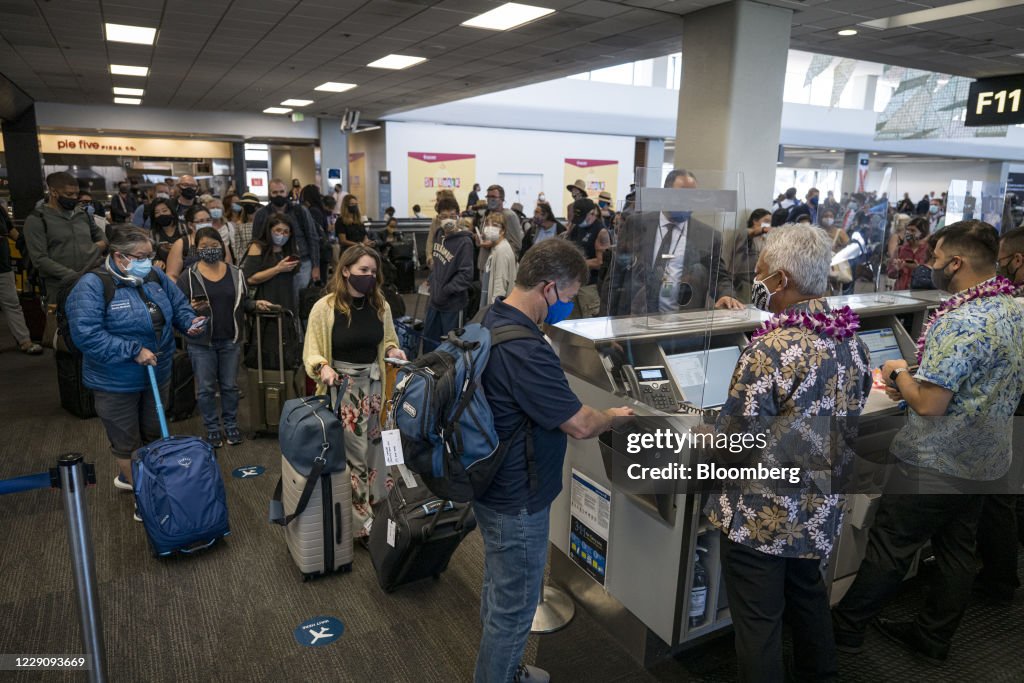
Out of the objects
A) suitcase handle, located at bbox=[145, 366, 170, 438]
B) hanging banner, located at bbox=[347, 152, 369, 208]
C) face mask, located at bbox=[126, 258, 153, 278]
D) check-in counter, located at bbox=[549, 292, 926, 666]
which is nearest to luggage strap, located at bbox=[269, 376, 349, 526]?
suitcase handle, located at bbox=[145, 366, 170, 438]

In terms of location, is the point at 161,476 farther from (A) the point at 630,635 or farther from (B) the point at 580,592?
(A) the point at 630,635

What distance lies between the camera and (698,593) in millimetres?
2496

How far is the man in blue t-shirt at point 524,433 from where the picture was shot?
1832 millimetres

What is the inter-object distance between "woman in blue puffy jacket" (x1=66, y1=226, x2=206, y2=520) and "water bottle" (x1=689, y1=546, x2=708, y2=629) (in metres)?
2.60

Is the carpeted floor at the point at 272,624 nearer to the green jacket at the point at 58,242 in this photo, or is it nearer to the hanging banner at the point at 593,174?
the green jacket at the point at 58,242

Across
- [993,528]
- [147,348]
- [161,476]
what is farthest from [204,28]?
[993,528]

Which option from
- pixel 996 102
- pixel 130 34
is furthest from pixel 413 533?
pixel 996 102

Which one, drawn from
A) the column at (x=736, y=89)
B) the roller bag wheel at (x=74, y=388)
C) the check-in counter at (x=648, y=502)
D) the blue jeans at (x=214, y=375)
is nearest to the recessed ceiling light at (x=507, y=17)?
the column at (x=736, y=89)

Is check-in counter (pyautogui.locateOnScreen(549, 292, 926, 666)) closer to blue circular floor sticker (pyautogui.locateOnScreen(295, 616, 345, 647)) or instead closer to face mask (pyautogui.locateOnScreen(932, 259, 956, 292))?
face mask (pyautogui.locateOnScreen(932, 259, 956, 292))

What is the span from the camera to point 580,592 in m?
2.89

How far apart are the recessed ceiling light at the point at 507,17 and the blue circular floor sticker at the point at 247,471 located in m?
4.53

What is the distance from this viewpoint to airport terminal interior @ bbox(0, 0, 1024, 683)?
1926 mm

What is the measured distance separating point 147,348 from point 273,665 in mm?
1692

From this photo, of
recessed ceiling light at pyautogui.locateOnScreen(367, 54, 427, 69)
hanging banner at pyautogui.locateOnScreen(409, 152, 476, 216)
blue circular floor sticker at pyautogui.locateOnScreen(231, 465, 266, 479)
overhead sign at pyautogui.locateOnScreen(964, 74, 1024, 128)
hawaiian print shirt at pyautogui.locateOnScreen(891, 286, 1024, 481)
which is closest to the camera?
hawaiian print shirt at pyautogui.locateOnScreen(891, 286, 1024, 481)
